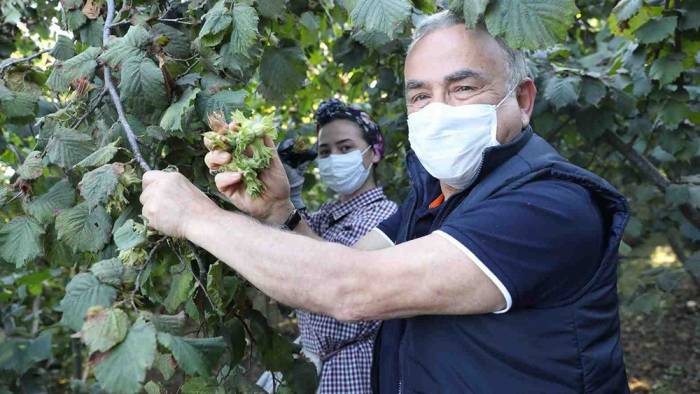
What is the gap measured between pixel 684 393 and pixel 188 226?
566cm

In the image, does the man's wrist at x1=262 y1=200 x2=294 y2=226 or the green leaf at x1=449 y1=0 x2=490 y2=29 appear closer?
the green leaf at x1=449 y1=0 x2=490 y2=29

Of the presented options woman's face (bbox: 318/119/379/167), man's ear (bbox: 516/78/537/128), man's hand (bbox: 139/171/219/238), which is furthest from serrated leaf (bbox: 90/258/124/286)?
woman's face (bbox: 318/119/379/167)

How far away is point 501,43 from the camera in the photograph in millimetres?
2068

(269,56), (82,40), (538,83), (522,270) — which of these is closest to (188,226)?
(522,270)

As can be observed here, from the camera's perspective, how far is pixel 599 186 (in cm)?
188

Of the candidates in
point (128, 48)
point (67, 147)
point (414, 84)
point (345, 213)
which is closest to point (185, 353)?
point (67, 147)

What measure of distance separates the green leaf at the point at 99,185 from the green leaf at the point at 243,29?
532mm

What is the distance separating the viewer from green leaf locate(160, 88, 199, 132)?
6.37 ft

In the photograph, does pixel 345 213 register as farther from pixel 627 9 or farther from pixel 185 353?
pixel 185 353

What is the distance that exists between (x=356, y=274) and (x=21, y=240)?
1031 mm

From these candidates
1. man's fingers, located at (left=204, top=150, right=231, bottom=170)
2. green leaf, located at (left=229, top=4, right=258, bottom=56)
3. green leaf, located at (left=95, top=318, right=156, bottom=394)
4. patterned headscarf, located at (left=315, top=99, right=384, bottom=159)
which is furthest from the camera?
patterned headscarf, located at (left=315, top=99, right=384, bottom=159)

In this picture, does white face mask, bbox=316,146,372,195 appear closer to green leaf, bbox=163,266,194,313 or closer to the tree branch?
green leaf, bbox=163,266,194,313

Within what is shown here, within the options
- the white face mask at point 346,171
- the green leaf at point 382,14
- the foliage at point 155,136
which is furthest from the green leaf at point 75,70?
the white face mask at point 346,171

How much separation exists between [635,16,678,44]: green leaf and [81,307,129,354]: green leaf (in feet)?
9.70
